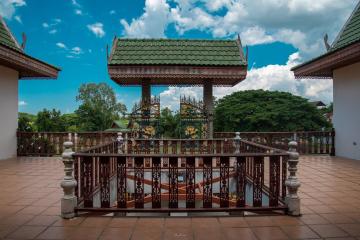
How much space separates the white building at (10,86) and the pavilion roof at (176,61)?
91.9 inches

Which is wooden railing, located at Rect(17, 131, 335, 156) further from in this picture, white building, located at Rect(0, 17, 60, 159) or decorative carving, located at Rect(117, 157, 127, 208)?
decorative carving, located at Rect(117, 157, 127, 208)

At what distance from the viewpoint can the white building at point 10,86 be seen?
28.7 ft

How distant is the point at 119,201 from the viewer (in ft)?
12.0

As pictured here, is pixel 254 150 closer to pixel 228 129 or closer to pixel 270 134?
pixel 270 134

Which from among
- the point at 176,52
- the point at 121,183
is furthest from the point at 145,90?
the point at 121,183

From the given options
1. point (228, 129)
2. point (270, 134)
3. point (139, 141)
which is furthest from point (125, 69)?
point (228, 129)

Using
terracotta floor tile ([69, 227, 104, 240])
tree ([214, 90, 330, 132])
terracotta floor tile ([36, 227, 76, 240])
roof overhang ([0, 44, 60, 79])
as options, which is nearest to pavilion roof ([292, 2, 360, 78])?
terracotta floor tile ([69, 227, 104, 240])

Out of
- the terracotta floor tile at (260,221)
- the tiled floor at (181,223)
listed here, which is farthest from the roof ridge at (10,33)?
the terracotta floor tile at (260,221)

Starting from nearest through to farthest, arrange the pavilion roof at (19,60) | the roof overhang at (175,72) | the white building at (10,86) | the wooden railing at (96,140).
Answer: the pavilion roof at (19,60) < the white building at (10,86) < the wooden railing at (96,140) < the roof overhang at (175,72)

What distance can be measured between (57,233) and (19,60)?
20.7 ft

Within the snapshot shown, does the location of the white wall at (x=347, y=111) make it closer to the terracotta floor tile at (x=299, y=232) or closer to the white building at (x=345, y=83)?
the white building at (x=345, y=83)

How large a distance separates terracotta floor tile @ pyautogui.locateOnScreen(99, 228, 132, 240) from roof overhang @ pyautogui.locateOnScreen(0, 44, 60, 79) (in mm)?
6006

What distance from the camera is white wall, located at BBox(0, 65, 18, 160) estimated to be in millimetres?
8812

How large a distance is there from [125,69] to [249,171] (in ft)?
20.7
